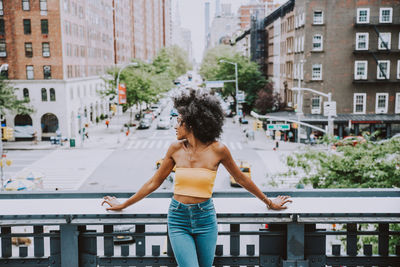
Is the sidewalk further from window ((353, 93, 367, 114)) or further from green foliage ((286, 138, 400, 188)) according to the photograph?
green foliage ((286, 138, 400, 188))

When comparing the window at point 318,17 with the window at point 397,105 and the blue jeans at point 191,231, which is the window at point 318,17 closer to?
the window at point 397,105

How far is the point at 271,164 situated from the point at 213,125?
3290 cm

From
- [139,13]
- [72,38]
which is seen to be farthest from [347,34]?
[139,13]

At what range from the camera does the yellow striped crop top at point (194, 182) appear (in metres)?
3.59

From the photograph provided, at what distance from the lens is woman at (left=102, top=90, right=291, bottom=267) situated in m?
3.59

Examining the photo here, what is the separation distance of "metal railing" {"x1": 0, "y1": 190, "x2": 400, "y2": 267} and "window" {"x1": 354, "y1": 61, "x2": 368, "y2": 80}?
46.3m

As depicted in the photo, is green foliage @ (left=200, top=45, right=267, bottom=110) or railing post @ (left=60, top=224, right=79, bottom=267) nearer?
railing post @ (left=60, top=224, right=79, bottom=267)

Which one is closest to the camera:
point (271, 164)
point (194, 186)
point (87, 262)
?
point (194, 186)

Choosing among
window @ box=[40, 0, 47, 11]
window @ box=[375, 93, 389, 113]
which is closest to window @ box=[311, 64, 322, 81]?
window @ box=[375, 93, 389, 113]

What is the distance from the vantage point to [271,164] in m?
36.1

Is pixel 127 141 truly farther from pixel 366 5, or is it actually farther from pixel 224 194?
pixel 224 194

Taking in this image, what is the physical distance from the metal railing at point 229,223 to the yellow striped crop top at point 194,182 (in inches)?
14.4

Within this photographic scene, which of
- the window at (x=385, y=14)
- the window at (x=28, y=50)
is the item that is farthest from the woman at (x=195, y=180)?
the window at (x=28, y=50)

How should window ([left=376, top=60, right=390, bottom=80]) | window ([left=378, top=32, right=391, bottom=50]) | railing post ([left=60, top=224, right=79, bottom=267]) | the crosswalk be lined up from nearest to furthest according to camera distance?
railing post ([left=60, top=224, right=79, bottom=267]), the crosswalk, window ([left=378, top=32, right=391, bottom=50]), window ([left=376, top=60, right=390, bottom=80])
